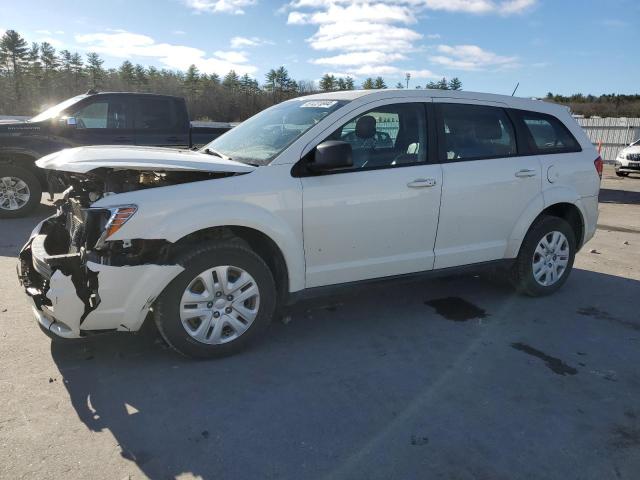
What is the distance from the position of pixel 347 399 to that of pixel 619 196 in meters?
12.9

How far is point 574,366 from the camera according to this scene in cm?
359

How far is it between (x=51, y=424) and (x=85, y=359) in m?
0.78

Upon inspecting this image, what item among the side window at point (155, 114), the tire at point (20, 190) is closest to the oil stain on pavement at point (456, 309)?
the side window at point (155, 114)

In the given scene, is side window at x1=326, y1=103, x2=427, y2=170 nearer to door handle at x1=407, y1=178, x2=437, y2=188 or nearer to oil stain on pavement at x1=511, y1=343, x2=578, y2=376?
door handle at x1=407, y1=178, x2=437, y2=188

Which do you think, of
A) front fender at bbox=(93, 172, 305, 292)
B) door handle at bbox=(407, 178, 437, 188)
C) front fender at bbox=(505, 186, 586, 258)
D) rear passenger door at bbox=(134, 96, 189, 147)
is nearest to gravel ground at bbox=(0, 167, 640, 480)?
front fender at bbox=(505, 186, 586, 258)

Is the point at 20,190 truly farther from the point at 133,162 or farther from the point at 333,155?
the point at 333,155

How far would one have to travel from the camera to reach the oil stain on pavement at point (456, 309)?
14.8 feet

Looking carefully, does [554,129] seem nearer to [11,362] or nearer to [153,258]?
Answer: [153,258]

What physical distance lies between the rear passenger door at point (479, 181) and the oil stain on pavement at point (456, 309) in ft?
1.52

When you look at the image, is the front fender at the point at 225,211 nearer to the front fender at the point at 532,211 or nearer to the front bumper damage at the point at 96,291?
the front bumper damage at the point at 96,291

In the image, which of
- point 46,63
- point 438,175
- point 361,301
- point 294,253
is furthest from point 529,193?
point 46,63

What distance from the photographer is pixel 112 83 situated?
7375cm

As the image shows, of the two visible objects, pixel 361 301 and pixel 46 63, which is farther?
pixel 46 63

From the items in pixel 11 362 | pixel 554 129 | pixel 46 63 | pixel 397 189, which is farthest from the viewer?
pixel 46 63
